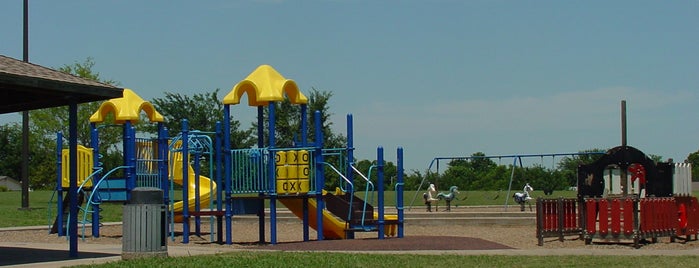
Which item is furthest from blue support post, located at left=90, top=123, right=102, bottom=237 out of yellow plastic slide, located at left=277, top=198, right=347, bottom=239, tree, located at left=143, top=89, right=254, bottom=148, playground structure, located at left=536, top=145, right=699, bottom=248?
tree, located at left=143, top=89, right=254, bottom=148

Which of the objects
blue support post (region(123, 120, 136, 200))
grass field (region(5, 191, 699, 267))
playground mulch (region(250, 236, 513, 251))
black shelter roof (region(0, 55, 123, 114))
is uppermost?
black shelter roof (region(0, 55, 123, 114))

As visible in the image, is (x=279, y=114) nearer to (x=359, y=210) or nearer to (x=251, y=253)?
(x=359, y=210)

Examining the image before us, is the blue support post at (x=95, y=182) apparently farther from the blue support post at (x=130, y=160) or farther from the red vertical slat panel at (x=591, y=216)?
the red vertical slat panel at (x=591, y=216)

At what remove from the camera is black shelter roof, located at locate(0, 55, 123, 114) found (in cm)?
1577

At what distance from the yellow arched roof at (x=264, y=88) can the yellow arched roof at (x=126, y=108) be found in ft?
14.4

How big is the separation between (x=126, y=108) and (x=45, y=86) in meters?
9.66

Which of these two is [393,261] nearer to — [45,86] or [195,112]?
[45,86]

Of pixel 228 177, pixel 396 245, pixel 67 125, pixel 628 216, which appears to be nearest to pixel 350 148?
pixel 228 177

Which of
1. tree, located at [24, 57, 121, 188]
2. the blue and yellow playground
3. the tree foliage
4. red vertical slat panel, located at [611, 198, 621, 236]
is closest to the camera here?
red vertical slat panel, located at [611, 198, 621, 236]

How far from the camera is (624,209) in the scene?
1973cm

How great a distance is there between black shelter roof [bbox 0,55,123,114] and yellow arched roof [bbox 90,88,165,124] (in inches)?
254

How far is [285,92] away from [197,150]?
7.77 feet

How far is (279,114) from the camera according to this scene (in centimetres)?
5978

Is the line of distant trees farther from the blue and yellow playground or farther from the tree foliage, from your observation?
the blue and yellow playground
